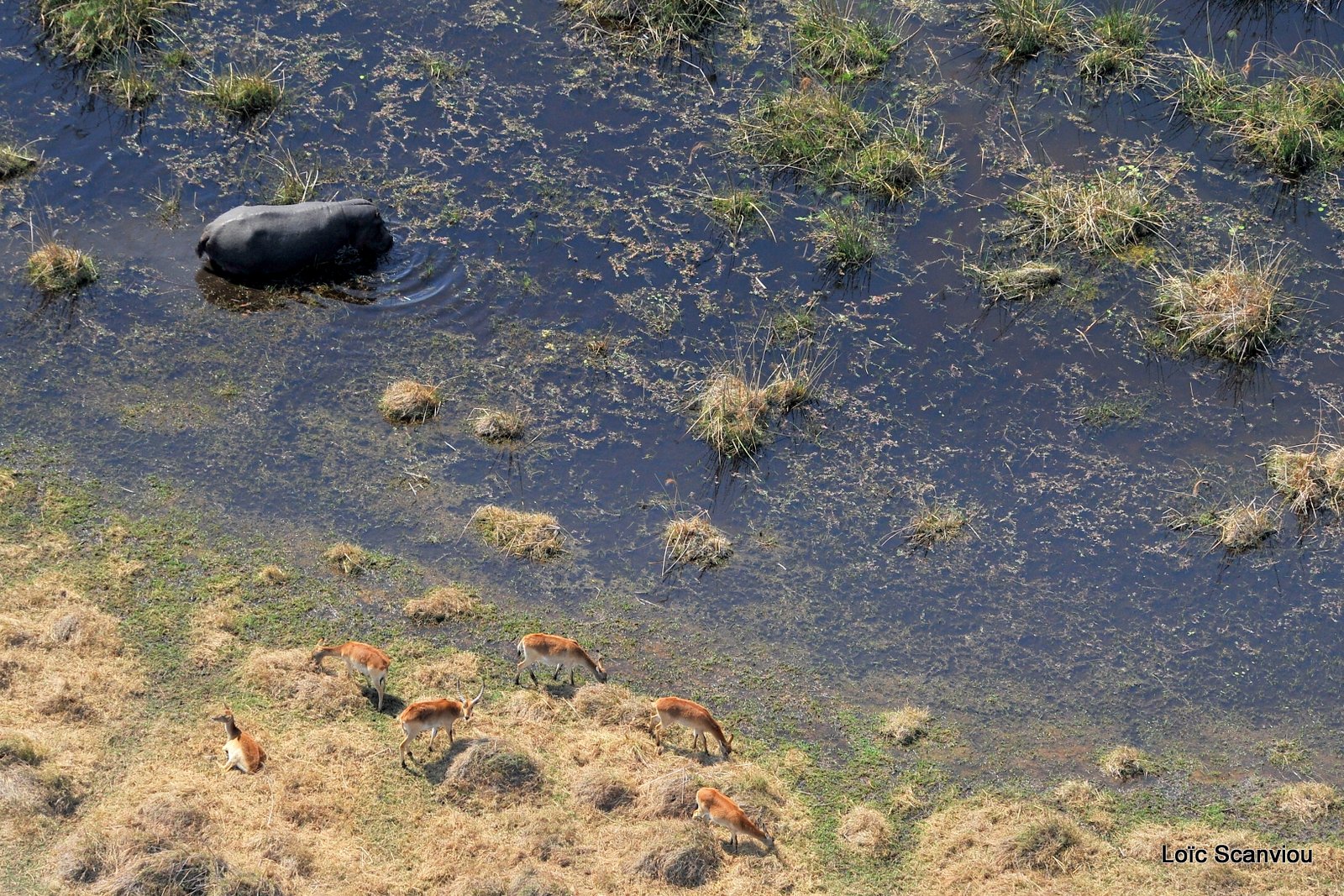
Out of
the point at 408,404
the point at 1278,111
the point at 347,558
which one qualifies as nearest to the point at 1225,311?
the point at 1278,111

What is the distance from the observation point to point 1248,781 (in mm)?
11430

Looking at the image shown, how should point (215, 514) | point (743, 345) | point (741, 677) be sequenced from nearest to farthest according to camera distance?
point (741, 677)
point (215, 514)
point (743, 345)

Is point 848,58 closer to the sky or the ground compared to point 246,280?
closer to the sky

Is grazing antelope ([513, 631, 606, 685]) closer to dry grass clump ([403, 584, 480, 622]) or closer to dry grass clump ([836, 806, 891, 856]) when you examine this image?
dry grass clump ([403, 584, 480, 622])

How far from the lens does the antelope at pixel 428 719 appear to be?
10883 millimetres

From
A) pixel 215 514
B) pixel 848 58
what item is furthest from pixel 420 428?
pixel 848 58

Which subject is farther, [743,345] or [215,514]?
[743,345]

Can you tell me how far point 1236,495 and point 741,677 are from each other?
5015 mm

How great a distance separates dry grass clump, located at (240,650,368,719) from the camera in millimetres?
11461

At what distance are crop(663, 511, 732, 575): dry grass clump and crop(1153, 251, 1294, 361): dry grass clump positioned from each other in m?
5.31

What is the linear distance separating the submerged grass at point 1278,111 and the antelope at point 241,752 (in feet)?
40.7

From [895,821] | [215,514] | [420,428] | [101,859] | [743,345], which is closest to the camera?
[101,859]

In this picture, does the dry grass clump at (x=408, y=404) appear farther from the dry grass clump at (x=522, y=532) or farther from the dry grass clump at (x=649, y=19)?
the dry grass clump at (x=649, y=19)

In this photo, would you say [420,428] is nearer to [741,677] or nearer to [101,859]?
[741,677]
